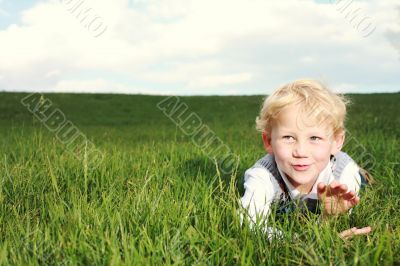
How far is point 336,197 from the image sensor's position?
272cm

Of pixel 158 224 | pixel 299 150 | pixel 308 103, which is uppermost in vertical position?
pixel 308 103

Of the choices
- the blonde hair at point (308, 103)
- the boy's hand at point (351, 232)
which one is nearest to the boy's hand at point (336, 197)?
the boy's hand at point (351, 232)

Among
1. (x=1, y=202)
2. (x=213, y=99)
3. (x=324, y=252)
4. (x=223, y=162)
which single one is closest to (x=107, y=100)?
(x=213, y=99)

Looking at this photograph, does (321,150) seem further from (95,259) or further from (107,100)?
(107,100)

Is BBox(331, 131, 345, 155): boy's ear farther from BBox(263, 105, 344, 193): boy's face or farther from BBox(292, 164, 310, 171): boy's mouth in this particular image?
BBox(292, 164, 310, 171): boy's mouth

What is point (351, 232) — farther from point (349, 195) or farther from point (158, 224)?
point (158, 224)

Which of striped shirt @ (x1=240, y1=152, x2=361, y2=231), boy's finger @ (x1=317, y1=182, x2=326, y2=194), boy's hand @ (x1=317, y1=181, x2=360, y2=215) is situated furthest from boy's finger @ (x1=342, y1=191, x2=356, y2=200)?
striped shirt @ (x1=240, y1=152, x2=361, y2=231)

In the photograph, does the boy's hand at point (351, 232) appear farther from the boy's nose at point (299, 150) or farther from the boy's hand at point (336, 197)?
the boy's nose at point (299, 150)

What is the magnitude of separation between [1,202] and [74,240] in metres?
1.22

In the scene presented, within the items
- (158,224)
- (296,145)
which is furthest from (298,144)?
(158,224)

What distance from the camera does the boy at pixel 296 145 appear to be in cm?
303

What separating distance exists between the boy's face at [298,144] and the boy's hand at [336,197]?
13.8 inches

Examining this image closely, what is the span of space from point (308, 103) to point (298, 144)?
0.29 m

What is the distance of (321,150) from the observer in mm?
3109
